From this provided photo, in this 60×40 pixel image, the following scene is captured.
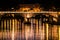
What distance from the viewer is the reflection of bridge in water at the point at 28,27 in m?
1.83

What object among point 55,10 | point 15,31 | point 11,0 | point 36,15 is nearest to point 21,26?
point 15,31

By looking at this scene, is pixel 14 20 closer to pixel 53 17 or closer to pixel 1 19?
pixel 1 19

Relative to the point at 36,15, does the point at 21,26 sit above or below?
below

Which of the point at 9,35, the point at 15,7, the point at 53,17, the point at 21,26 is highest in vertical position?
the point at 15,7

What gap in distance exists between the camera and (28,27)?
185 cm

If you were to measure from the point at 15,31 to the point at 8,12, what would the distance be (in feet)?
0.89

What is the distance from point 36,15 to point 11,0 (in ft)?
1.28

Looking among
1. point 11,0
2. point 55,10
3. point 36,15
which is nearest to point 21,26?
point 36,15

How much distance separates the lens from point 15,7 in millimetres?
1858

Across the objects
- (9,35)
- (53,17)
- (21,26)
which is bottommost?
(9,35)

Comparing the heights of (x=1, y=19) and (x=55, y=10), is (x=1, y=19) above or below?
below

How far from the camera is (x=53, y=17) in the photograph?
184cm

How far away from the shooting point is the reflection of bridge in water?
1.83 m

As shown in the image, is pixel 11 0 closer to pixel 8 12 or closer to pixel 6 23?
pixel 8 12
